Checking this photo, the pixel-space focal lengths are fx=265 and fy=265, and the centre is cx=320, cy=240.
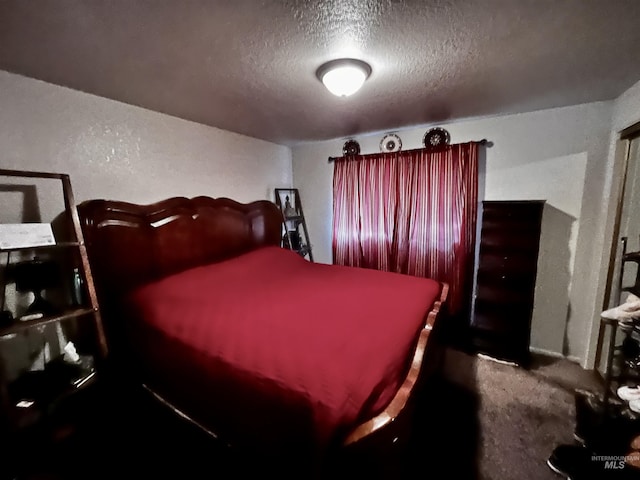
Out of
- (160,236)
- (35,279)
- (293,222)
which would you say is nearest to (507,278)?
(293,222)

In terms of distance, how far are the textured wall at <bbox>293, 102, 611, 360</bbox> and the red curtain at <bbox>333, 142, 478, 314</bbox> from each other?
25 cm

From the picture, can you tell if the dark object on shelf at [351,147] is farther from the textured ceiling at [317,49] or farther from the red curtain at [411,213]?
the textured ceiling at [317,49]

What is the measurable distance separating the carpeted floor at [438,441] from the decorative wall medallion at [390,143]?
242 centimetres

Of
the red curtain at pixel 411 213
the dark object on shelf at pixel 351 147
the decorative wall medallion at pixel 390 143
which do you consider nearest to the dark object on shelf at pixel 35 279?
the red curtain at pixel 411 213

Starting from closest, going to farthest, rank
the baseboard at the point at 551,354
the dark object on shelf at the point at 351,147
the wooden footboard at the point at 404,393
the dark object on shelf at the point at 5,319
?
1. the wooden footboard at the point at 404,393
2. the dark object on shelf at the point at 5,319
3. the baseboard at the point at 551,354
4. the dark object on shelf at the point at 351,147

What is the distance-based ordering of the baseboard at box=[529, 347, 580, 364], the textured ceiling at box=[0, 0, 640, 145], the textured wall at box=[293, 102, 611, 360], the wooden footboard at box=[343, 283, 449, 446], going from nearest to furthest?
the wooden footboard at box=[343, 283, 449, 446], the textured ceiling at box=[0, 0, 640, 145], the textured wall at box=[293, 102, 611, 360], the baseboard at box=[529, 347, 580, 364]

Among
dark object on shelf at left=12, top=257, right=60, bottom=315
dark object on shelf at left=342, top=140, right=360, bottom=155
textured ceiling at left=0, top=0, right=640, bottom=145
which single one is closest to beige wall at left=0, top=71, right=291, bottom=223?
textured ceiling at left=0, top=0, right=640, bottom=145

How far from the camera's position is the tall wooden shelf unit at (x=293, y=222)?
3.55 m

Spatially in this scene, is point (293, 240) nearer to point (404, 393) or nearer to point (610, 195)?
point (404, 393)

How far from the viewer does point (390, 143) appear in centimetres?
308

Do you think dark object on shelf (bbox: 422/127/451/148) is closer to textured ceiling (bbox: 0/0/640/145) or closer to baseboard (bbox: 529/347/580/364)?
textured ceiling (bbox: 0/0/640/145)

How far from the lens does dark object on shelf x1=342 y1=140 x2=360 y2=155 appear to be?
329 centimetres

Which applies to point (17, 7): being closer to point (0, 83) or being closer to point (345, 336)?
point (0, 83)

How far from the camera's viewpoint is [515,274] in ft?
7.68
